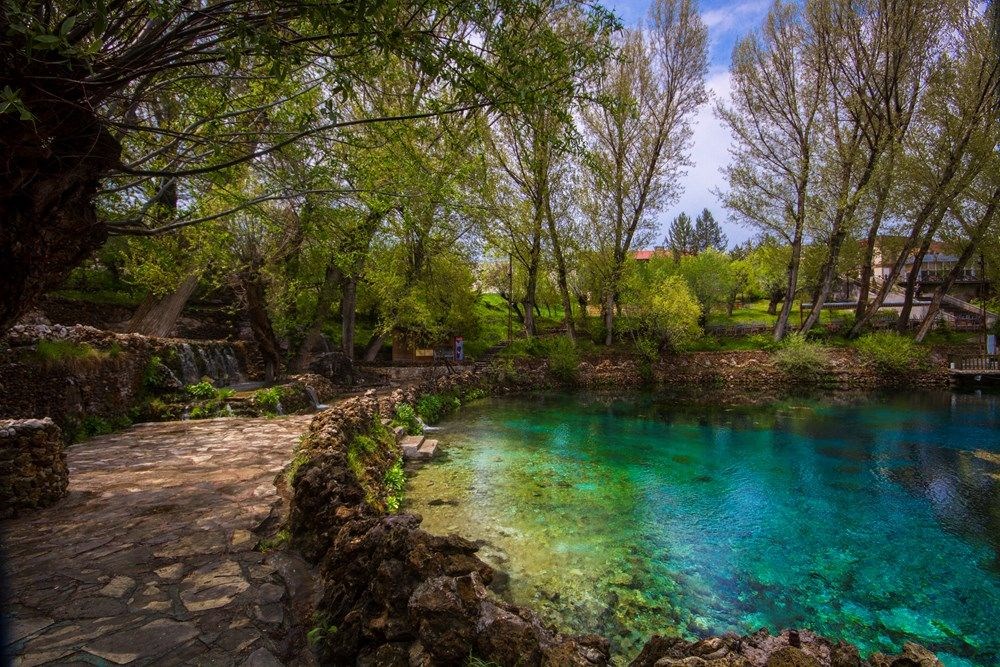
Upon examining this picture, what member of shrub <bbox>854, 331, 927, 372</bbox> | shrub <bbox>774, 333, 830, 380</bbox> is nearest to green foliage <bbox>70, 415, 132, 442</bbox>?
shrub <bbox>774, 333, 830, 380</bbox>

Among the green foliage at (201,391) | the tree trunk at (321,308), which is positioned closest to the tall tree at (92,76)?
the green foliage at (201,391)

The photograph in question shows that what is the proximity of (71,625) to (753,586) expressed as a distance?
6068 millimetres

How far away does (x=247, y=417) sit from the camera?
33.4ft

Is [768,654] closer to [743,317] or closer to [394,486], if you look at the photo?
[394,486]

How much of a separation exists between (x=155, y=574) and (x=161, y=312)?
13889mm

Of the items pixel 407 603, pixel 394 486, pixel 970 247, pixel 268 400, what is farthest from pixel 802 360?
pixel 407 603

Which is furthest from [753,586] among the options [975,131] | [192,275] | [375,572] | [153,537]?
[975,131]

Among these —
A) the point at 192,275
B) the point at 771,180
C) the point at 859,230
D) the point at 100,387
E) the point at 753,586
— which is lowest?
the point at 753,586

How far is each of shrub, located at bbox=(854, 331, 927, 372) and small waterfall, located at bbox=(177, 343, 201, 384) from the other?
28.8 meters

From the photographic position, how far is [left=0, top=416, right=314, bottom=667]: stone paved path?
278 centimetres

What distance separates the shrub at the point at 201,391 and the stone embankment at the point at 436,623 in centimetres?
751

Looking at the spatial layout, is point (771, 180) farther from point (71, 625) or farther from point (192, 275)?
point (71, 625)

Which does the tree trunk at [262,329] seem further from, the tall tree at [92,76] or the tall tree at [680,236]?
the tall tree at [680,236]

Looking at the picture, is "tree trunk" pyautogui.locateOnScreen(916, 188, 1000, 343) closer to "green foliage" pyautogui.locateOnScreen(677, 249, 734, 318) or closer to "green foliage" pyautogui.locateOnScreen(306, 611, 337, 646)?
"green foliage" pyautogui.locateOnScreen(677, 249, 734, 318)
